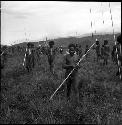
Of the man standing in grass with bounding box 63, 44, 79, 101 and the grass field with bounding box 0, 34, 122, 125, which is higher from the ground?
the man standing in grass with bounding box 63, 44, 79, 101

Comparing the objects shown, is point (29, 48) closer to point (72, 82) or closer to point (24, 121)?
point (72, 82)

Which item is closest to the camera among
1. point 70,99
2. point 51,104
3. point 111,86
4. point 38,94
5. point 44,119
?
point 44,119

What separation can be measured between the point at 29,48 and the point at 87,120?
12.1 metres

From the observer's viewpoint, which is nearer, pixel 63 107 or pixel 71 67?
pixel 63 107

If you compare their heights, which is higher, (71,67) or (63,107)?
(71,67)

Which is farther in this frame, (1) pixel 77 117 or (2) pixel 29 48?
(2) pixel 29 48

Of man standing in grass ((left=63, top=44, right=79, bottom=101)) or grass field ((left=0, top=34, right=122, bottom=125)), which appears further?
man standing in grass ((left=63, top=44, right=79, bottom=101))

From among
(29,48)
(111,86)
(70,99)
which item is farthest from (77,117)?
(29,48)

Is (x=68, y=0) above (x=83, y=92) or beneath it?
above

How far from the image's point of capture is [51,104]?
7.56m

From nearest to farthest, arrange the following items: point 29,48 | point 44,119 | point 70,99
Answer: point 44,119
point 70,99
point 29,48

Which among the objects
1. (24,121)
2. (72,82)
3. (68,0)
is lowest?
(24,121)

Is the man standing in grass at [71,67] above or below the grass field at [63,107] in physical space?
above

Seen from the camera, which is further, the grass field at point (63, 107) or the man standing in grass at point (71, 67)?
the man standing in grass at point (71, 67)
